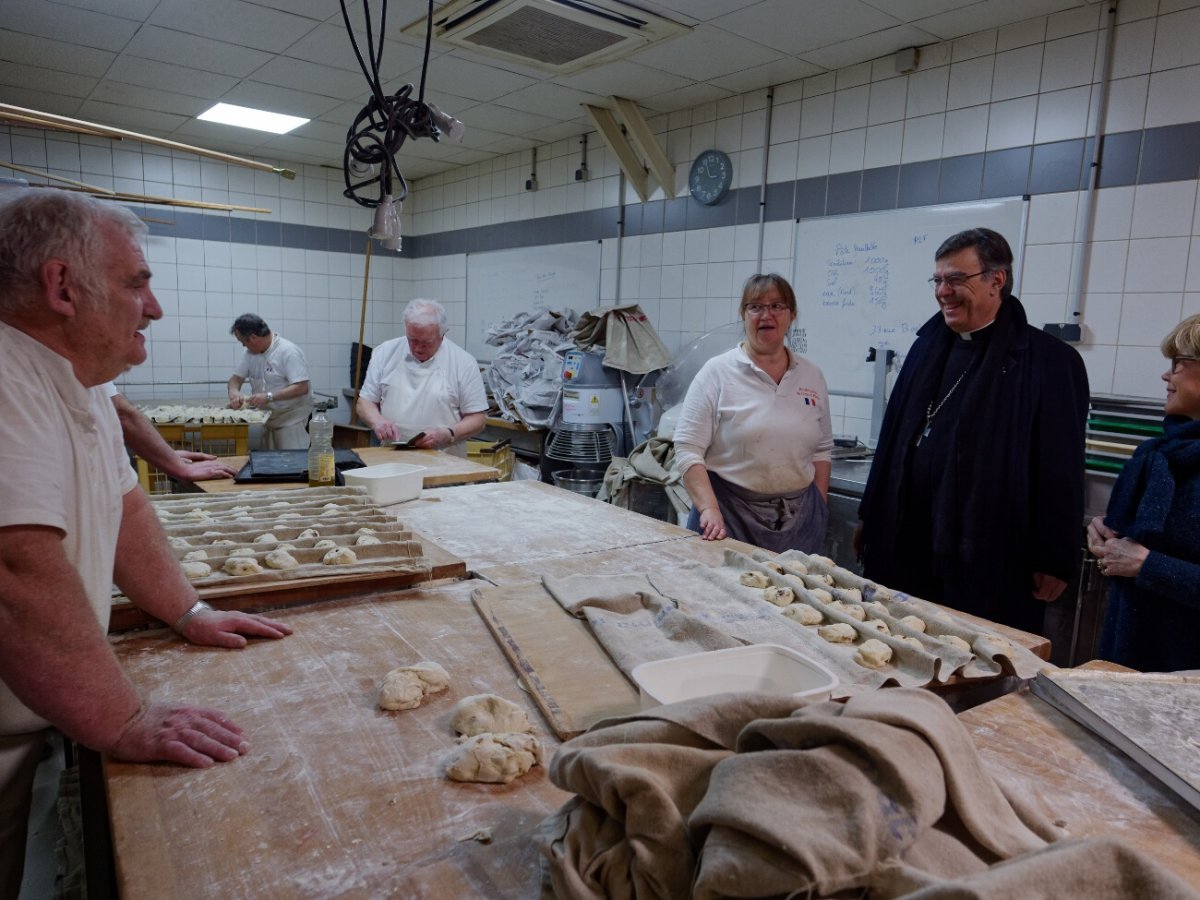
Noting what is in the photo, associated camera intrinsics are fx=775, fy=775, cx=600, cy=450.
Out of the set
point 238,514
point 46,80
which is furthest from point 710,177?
point 46,80

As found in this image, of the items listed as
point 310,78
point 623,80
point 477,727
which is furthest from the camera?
point 310,78

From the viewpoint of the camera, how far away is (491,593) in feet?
5.73

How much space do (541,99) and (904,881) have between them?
5.21 metres

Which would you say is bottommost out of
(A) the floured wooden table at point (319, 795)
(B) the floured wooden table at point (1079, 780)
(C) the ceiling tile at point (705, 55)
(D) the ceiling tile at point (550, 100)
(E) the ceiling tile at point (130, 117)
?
(A) the floured wooden table at point (319, 795)

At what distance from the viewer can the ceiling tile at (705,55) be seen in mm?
3908

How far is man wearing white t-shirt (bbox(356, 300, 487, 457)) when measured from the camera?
411 cm

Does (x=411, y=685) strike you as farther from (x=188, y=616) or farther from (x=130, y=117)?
(x=130, y=117)

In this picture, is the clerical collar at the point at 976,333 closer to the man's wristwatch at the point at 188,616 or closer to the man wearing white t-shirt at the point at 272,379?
the man's wristwatch at the point at 188,616

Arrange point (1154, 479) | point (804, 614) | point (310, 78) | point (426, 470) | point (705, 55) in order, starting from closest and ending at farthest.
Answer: point (804, 614) → point (1154, 479) → point (426, 470) → point (705, 55) → point (310, 78)

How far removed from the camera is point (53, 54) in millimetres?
4453

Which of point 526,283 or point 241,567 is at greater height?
point 526,283

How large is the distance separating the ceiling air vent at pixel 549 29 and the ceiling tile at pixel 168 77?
1.71 metres

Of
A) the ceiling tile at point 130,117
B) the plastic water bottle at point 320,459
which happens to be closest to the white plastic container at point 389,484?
the plastic water bottle at point 320,459

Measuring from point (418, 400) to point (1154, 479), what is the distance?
324 cm
